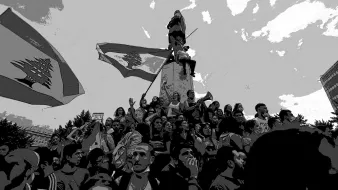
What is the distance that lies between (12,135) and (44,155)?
66.2 ft

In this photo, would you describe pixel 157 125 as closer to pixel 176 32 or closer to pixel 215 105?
pixel 215 105

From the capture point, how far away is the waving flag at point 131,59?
8719mm

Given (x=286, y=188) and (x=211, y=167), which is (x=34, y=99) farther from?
(x=286, y=188)

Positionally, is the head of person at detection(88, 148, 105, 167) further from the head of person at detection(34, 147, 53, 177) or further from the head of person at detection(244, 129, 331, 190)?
the head of person at detection(244, 129, 331, 190)

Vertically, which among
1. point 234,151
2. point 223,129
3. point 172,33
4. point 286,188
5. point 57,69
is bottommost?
point 286,188

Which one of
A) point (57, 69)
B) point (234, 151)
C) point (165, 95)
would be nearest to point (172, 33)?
point (165, 95)

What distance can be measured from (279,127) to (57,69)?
453 centimetres

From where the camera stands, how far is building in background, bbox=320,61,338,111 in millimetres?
52806

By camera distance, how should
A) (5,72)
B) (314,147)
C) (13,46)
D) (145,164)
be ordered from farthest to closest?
(13,46) < (5,72) < (145,164) < (314,147)

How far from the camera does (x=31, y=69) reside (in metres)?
4.17

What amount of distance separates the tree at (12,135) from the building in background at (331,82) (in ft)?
201

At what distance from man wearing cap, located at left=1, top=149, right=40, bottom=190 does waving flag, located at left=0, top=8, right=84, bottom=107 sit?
3.45ft

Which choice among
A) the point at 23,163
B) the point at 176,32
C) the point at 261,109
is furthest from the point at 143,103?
the point at 176,32

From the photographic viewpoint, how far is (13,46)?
4016 millimetres
